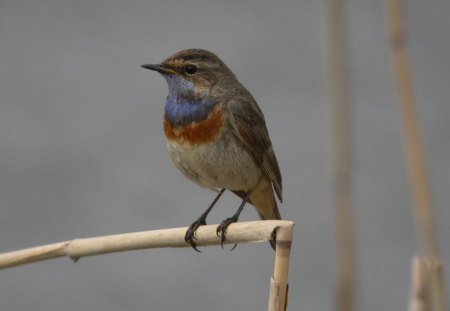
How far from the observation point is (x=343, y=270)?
2.37 meters

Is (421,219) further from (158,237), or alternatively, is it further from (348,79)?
(158,237)

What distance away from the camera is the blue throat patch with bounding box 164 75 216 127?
4.13m

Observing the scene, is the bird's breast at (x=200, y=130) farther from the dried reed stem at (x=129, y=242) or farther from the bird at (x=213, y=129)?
the dried reed stem at (x=129, y=242)

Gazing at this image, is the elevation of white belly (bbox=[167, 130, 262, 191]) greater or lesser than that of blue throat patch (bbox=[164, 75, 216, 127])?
lesser

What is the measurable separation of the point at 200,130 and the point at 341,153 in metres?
1.61

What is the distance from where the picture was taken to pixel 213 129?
409 centimetres

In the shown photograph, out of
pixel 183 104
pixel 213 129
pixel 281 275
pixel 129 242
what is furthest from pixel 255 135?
pixel 281 275

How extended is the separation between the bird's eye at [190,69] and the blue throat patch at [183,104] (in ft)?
0.15

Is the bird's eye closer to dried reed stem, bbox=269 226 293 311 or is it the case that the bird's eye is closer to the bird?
the bird

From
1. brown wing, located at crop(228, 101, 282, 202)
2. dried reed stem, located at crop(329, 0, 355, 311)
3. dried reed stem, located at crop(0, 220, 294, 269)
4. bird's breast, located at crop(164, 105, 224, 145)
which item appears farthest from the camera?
brown wing, located at crop(228, 101, 282, 202)

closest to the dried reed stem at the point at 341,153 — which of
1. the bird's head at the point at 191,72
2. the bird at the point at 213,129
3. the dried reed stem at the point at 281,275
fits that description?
the dried reed stem at the point at 281,275

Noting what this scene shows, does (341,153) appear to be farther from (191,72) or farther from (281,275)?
(191,72)

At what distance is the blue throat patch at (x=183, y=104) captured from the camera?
4.13m

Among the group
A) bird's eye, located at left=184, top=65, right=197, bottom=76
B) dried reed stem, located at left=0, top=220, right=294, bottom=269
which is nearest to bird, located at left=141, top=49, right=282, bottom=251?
bird's eye, located at left=184, top=65, right=197, bottom=76
